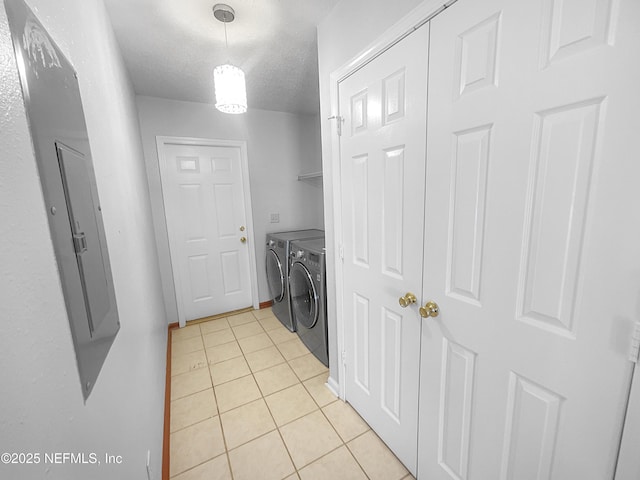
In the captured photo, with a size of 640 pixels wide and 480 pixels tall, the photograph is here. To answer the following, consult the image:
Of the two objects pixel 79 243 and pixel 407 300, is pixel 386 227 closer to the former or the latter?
pixel 407 300

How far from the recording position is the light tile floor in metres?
1.35

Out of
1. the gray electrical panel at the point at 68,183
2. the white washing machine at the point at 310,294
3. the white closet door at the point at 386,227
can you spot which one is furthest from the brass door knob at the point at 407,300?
the gray electrical panel at the point at 68,183

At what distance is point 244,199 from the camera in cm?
305

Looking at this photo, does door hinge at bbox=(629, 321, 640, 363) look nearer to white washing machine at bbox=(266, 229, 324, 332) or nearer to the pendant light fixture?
the pendant light fixture

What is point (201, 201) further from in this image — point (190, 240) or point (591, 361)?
point (591, 361)

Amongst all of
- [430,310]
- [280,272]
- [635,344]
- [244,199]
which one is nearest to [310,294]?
[280,272]

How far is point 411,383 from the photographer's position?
1224 millimetres

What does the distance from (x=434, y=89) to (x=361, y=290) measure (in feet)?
3.24

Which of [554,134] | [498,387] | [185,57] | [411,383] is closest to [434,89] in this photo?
[554,134]

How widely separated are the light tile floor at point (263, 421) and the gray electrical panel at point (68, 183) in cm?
117

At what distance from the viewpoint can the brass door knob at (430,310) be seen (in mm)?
1041

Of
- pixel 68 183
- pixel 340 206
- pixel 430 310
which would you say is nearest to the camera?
pixel 68 183

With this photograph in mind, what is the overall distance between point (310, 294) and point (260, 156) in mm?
1782

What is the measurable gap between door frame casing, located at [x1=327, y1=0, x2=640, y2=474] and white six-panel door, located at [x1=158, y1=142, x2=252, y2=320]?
1.73 meters
